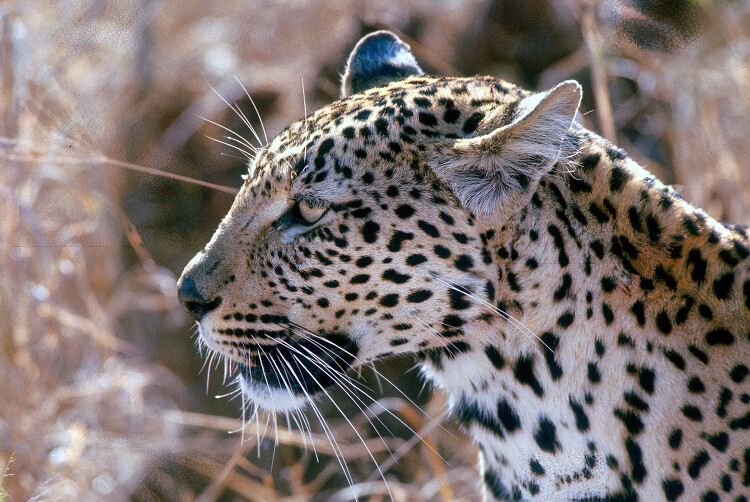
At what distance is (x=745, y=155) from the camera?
17.4ft

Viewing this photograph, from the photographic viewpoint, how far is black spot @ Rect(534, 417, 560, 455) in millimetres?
2551

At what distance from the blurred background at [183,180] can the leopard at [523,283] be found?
87cm

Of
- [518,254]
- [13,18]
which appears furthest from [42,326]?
[518,254]

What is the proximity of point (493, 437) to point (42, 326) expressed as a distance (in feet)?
9.36

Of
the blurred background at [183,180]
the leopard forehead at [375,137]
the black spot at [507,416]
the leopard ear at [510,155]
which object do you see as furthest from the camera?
the blurred background at [183,180]

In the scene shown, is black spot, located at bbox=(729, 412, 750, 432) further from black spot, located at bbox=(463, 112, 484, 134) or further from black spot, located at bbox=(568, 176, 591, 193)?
black spot, located at bbox=(463, 112, 484, 134)

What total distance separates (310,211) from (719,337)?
1.42 metres

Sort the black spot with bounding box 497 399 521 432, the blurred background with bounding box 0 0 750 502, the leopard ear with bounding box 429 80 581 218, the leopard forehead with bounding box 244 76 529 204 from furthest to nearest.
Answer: the blurred background with bounding box 0 0 750 502 → the black spot with bounding box 497 399 521 432 → the leopard forehead with bounding box 244 76 529 204 → the leopard ear with bounding box 429 80 581 218

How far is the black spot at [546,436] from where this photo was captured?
255 cm

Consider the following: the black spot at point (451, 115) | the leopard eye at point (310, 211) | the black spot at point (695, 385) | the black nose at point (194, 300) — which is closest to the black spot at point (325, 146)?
the leopard eye at point (310, 211)

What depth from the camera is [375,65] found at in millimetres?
3229

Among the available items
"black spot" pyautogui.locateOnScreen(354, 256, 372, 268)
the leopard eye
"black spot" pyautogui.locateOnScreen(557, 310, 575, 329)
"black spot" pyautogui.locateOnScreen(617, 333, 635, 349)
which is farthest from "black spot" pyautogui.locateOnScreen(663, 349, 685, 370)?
the leopard eye

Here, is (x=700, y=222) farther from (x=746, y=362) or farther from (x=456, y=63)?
(x=456, y=63)

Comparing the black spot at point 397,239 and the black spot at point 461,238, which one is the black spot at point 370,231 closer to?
the black spot at point 397,239
